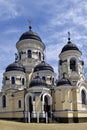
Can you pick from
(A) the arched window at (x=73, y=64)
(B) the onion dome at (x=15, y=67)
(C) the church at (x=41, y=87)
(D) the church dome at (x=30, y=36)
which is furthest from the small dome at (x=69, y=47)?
(B) the onion dome at (x=15, y=67)

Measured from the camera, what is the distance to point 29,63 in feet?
143

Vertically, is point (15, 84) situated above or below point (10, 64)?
below

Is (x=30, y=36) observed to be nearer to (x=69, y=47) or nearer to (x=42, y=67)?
(x=42, y=67)

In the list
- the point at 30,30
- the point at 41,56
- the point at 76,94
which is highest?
the point at 30,30

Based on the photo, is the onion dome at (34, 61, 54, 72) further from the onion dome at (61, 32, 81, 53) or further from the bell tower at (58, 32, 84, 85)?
the onion dome at (61, 32, 81, 53)

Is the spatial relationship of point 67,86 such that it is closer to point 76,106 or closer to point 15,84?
point 76,106

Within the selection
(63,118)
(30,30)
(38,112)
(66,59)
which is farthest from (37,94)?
(30,30)

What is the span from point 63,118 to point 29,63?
42.3 ft

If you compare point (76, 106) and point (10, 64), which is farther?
point (10, 64)

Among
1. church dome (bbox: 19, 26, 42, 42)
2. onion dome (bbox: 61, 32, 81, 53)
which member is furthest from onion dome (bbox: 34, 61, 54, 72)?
church dome (bbox: 19, 26, 42, 42)

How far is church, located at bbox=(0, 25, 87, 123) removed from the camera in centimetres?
3534

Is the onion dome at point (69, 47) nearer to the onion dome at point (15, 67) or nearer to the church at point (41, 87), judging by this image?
the church at point (41, 87)

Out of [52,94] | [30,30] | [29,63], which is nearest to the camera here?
[52,94]

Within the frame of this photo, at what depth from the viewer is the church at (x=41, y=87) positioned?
35.3 meters
